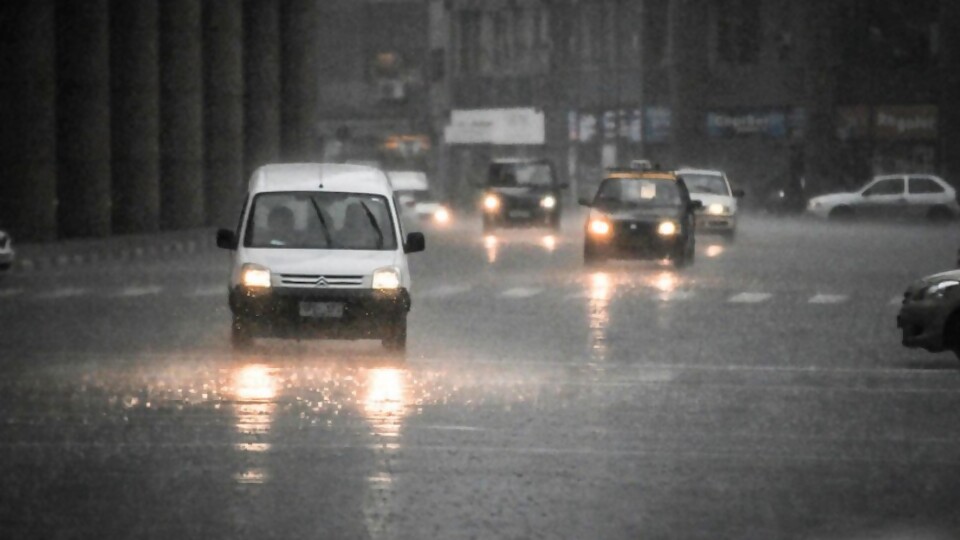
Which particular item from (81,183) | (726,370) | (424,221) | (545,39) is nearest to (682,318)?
(726,370)

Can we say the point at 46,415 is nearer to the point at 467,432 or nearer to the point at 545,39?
the point at 467,432

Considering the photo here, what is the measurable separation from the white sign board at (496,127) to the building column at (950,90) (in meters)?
29.4

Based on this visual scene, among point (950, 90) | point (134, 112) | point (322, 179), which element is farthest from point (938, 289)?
point (950, 90)

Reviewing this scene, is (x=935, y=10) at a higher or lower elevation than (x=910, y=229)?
higher

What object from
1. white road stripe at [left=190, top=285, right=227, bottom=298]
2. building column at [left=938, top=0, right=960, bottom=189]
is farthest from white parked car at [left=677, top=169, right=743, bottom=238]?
building column at [left=938, top=0, right=960, bottom=189]

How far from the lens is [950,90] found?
80.3m

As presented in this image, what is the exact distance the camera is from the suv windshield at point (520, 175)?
196ft

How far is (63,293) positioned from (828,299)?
10194 millimetres

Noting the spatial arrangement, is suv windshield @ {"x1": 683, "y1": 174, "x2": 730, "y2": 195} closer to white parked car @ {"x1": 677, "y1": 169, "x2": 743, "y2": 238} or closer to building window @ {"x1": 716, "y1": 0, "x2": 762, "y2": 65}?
white parked car @ {"x1": 677, "y1": 169, "x2": 743, "y2": 238}

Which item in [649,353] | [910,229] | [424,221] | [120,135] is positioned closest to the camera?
[649,353]

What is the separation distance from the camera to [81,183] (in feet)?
168

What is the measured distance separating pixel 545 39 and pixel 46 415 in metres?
90.2

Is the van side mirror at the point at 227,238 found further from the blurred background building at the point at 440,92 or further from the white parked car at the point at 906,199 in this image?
the white parked car at the point at 906,199

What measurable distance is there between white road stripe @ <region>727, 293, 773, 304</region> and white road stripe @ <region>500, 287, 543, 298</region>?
2738 mm
